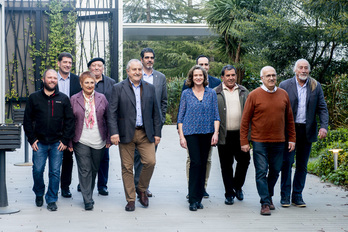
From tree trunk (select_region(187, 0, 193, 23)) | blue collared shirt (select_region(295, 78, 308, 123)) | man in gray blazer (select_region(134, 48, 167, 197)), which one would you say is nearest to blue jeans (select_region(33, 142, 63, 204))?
man in gray blazer (select_region(134, 48, 167, 197))

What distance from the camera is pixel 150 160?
689 centimetres

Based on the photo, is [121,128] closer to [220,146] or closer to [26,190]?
[220,146]

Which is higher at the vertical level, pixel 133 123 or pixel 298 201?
pixel 133 123

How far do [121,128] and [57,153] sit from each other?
32.9 inches

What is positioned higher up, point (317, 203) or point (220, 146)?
point (220, 146)

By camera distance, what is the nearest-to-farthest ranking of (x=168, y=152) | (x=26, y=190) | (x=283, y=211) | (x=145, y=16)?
1. (x=283, y=211)
2. (x=26, y=190)
3. (x=168, y=152)
4. (x=145, y=16)

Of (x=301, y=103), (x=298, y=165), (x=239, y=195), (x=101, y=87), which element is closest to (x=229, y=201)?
(x=239, y=195)

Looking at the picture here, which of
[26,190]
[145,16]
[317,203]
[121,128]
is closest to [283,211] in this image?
[317,203]

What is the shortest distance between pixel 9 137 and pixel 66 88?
4.54 feet

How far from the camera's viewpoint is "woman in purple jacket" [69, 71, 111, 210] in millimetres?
6836

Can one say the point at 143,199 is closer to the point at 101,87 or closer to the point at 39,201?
the point at 39,201

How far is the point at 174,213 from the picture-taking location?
21.8 feet

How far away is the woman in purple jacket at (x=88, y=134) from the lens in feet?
22.4

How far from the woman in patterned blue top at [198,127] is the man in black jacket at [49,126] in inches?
54.6
